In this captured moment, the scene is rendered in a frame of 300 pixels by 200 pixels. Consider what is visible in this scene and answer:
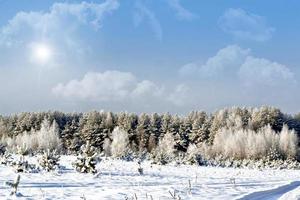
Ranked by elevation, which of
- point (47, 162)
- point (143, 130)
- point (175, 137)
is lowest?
point (47, 162)

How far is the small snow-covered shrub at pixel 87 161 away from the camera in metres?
25.0

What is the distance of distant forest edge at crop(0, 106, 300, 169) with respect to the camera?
79812mm

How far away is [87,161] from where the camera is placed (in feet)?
82.3

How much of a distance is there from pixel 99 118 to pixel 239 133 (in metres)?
29.2

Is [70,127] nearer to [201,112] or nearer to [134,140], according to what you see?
[134,140]

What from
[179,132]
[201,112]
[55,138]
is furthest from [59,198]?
[201,112]

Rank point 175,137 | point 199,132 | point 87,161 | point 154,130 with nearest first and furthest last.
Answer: point 87,161, point 175,137, point 199,132, point 154,130

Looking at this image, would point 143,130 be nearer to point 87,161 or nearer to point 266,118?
point 266,118

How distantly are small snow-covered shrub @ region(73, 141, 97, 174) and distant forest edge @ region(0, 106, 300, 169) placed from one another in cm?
4874

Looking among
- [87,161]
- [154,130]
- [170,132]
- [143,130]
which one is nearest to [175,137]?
[170,132]

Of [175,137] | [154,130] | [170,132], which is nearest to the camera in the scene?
[175,137]

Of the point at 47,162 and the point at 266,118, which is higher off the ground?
the point at 266,118

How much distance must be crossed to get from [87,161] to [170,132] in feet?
223

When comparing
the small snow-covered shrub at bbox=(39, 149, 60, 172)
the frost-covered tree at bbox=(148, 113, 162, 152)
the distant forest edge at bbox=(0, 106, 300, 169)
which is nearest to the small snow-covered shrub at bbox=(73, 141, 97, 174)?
the small snow-covered shrub at bbox=(39, 149, 60, 172)
